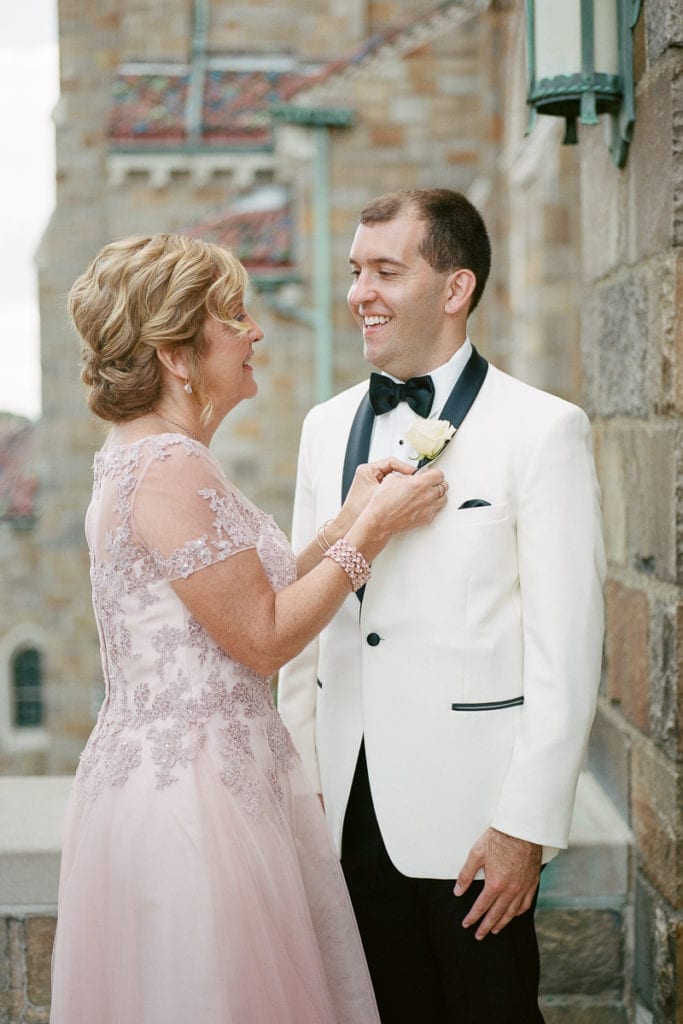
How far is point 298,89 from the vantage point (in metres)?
10.1

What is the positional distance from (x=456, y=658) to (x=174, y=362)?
690mm

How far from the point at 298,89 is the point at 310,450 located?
8.79m

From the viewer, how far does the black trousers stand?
189 cm

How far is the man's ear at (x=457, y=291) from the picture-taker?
2.01 metres

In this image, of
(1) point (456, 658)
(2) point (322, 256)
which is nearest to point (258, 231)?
(2) point (322, 256)

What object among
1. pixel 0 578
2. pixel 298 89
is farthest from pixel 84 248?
pixel 298 89

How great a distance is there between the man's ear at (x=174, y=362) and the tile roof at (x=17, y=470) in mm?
13570

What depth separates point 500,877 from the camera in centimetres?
183

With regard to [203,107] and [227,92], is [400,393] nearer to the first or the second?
[203,107]

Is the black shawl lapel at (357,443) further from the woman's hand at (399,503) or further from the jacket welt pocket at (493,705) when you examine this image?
the jacket welt pocket at (493,705)

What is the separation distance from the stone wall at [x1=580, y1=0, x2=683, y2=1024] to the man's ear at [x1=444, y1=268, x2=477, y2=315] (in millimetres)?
351

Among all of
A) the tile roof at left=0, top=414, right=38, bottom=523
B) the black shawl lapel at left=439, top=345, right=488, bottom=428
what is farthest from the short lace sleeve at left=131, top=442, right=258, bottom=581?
the tile roof at left=0, top=414, right=38, bottom=523

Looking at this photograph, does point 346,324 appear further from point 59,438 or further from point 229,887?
point 229,887

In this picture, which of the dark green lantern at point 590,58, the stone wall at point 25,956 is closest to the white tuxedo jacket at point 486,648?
the dark green lantern at point 590,58
